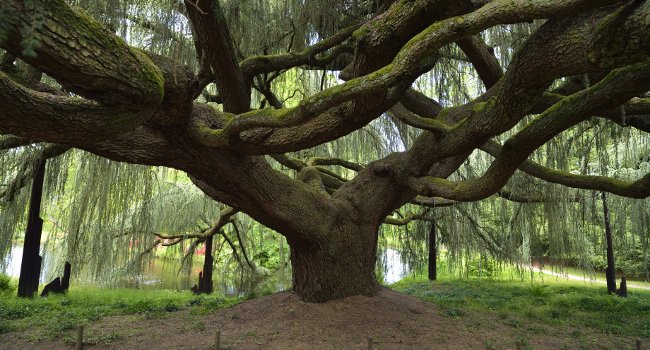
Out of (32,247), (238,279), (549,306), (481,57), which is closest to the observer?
(481,57)

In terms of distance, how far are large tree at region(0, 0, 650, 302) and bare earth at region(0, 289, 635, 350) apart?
345mm

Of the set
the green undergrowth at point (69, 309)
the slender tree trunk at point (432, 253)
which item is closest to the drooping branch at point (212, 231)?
the green undergrowth at point (69, 309)

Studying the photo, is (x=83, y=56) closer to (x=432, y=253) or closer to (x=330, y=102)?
(x=330, y=102)

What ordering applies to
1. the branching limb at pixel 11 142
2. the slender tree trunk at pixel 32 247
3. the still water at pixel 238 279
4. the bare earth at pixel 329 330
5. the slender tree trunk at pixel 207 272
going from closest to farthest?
1. the bare earth at pixel 329 330
2. the branching limb at pixel 11 142
3. the slender tree trunk at pixel 32 247
4. the slender tree trunk at pixel 207 272
5. the still water at pixel 238 279

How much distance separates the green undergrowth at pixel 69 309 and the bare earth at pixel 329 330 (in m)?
0.20

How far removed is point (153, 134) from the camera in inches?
130

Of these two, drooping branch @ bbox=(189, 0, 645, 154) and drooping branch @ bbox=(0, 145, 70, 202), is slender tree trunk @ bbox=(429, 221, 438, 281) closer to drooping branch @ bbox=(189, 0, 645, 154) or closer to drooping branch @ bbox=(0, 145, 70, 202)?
drooping branch @ bbox=(189, 0, 645, 154)

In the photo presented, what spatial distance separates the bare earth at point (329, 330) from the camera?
12.0 ft

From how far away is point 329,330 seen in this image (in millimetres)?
3855

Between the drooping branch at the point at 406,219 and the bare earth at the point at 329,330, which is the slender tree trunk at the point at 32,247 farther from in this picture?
the drooping branch at the point at 406,219

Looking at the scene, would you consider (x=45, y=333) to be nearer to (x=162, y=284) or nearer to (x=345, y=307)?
(x=345, y=307)

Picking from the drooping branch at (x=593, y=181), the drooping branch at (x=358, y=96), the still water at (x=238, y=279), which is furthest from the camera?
the still water at (x=238, y=279)

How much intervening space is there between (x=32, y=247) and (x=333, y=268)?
14.1ft

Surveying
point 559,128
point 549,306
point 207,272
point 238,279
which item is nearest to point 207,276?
point 207,272
